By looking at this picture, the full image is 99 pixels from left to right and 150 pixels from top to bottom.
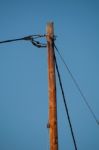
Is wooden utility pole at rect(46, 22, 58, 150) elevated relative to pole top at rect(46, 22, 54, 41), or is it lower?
lower

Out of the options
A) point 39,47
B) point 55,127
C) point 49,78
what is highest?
point 39,47

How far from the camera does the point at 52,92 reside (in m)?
8.46

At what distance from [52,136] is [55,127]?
278mm

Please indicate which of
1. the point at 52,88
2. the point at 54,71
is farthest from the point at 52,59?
the point at 52,88

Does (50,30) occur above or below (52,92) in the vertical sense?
above

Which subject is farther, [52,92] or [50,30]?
[50,30]

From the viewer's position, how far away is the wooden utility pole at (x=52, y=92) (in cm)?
811

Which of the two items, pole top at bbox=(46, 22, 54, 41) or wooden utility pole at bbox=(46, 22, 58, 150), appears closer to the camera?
wooden utility pole at bbox=(46, 22, 58, 150)

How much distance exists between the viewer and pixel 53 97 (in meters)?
8.41

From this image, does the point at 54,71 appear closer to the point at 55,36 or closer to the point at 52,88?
the point at 52,88

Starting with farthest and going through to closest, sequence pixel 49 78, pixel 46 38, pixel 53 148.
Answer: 1. pixel 46 38
2. pixel 49 78
3. pixel 53 148

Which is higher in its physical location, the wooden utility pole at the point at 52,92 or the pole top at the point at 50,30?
the pole top at the point at 50,30

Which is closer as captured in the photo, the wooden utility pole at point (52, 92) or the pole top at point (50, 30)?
the wooden utility pole at point (52, 92)

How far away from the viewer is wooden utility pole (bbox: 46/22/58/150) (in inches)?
319
